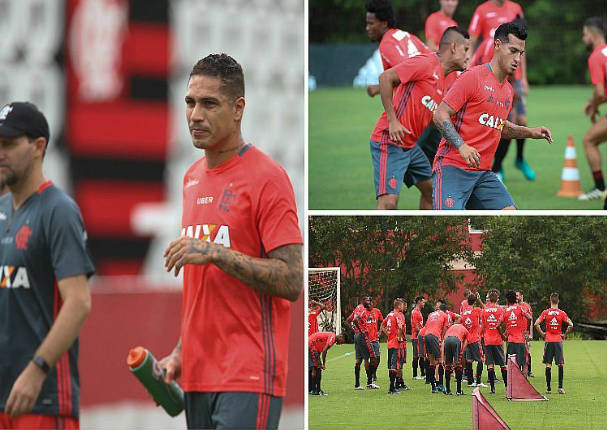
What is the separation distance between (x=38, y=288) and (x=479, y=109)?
2453mm

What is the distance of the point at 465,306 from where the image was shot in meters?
4.57

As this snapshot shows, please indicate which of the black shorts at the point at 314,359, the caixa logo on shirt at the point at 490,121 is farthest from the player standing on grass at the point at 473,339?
the caixa logo on shirt at the point at 490,121

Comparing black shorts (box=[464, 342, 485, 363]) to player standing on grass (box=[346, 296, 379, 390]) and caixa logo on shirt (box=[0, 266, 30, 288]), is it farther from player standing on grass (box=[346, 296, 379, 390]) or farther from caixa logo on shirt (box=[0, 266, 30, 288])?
caixa logo on shirt (box=[0, 266, 30, 288])

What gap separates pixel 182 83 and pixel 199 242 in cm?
199

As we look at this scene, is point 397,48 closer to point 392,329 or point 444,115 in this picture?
point 444,115

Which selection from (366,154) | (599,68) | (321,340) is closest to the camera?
(321,340)

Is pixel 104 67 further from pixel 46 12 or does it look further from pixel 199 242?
pixel 199 242

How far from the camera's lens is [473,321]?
4.62 meters

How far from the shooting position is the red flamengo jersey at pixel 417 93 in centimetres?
505

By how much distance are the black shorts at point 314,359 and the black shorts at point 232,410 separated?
1693 mm

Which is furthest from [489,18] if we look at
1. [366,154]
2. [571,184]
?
[366,154]

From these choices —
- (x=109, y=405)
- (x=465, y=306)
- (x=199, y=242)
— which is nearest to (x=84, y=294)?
(x=199, y=242)

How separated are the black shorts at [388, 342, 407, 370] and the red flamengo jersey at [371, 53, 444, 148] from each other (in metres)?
1.14

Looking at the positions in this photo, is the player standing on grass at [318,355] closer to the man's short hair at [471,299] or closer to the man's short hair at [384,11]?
the man's short hair at [471,299]
